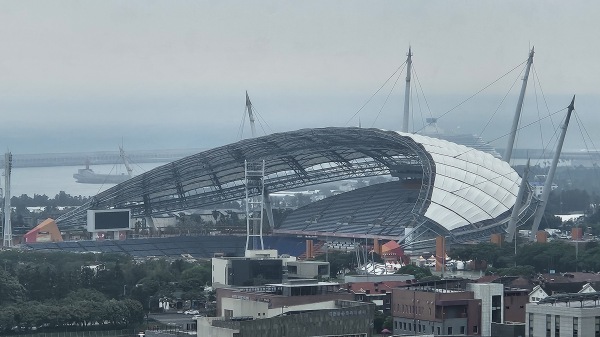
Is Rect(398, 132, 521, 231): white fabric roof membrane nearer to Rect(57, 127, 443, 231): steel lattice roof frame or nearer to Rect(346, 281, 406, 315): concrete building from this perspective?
Rect(57, 127, 443, 231): steel lattice roof frame

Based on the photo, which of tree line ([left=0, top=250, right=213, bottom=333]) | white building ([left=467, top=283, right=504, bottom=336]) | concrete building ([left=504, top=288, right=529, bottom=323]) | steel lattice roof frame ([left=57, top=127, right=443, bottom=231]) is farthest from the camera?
steel lattice roof frame ([left=57, top=127, right=443, bottom=231])

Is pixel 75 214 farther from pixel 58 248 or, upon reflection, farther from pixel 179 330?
pixel 179 330

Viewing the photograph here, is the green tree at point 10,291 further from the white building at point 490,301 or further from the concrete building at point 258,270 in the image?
the white building at point 490,301

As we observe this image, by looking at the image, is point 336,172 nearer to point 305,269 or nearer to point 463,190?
point 463,190

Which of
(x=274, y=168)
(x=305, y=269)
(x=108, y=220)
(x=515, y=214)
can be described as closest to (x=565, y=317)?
(x=305, y=269)

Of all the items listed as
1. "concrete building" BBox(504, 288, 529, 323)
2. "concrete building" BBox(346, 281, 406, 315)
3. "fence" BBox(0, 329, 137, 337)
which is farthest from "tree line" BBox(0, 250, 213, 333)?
"concrete building" BBox(504, 288, 529, 323)

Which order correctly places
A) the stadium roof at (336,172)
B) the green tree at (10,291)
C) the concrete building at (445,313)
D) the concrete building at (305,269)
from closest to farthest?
the concrete building at (445,313)
the green tree at (10,291)
the concrete building at (305,269)
the stadium roof at (336,172)

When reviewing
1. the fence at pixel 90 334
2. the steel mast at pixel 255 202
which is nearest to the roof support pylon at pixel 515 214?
the steel mast at pixel 255 202
